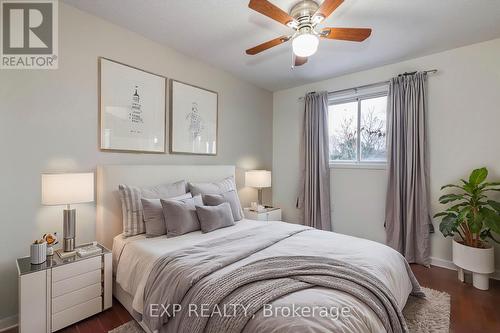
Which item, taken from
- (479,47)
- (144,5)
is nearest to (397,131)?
(479,47)

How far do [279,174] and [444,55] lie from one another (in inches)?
113

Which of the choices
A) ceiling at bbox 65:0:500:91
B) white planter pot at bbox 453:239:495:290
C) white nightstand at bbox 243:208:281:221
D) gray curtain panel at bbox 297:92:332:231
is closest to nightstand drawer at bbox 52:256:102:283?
white nightstand at bbox 243:208:281:221

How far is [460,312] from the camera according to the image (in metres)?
2.07

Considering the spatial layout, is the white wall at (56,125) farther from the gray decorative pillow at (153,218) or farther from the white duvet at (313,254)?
the white duvet at (313,254)

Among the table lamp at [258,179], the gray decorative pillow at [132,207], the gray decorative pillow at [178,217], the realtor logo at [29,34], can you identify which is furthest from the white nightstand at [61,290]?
the table lamp at [258,179]

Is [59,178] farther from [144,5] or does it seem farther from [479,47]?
[479,47]

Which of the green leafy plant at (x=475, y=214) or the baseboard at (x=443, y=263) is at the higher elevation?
the green leafy plant at (x=475, y=214)

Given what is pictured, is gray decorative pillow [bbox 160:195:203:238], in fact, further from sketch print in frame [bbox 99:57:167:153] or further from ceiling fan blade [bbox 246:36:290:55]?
ceiling fan blade [bbox 246:36:290:55]

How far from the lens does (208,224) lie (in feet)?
7.80

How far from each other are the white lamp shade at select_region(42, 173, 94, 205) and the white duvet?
0.57 m

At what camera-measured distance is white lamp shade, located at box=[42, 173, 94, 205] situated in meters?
1.83

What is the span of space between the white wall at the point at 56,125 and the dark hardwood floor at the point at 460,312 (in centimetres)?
66

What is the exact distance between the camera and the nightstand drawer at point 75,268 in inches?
70.2

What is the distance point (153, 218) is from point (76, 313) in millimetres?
891
